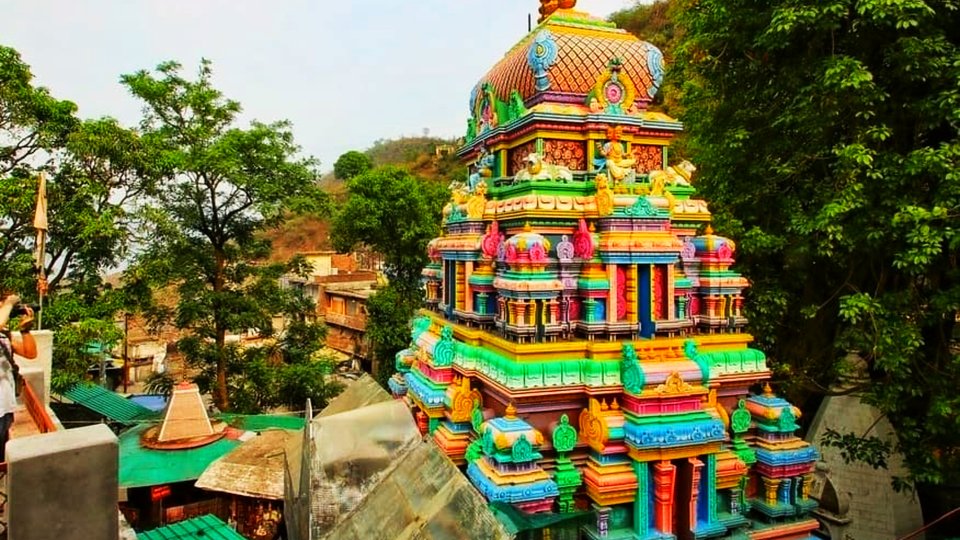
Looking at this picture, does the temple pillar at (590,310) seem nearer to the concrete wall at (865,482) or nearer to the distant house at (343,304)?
the concrete wall at (865,482)

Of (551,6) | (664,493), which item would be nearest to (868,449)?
(664,493)

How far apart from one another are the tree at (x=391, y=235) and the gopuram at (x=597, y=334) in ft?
32.6

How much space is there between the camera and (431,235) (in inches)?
824

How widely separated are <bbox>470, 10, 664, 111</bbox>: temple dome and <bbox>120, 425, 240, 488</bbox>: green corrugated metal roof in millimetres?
10003

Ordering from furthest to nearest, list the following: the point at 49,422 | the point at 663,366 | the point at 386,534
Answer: the point at 663,366
the point at 49,422
the point at 386,534

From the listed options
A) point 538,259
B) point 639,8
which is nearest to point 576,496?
point 538,259

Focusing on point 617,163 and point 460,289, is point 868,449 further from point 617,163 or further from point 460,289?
point 460,289

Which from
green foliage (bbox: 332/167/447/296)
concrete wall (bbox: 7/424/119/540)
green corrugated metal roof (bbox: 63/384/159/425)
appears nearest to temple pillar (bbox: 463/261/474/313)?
concrete wall (bbox: 7/424/119/540)

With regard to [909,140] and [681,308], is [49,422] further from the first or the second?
[909,140]

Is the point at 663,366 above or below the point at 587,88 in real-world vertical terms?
below

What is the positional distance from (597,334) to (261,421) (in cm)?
1053

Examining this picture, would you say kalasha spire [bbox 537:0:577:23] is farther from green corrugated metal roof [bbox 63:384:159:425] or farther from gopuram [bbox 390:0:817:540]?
green corrugated metal roof [bbox 63:384:159:425]

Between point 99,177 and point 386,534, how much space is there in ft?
37.5

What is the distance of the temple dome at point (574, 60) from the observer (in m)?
9.23
